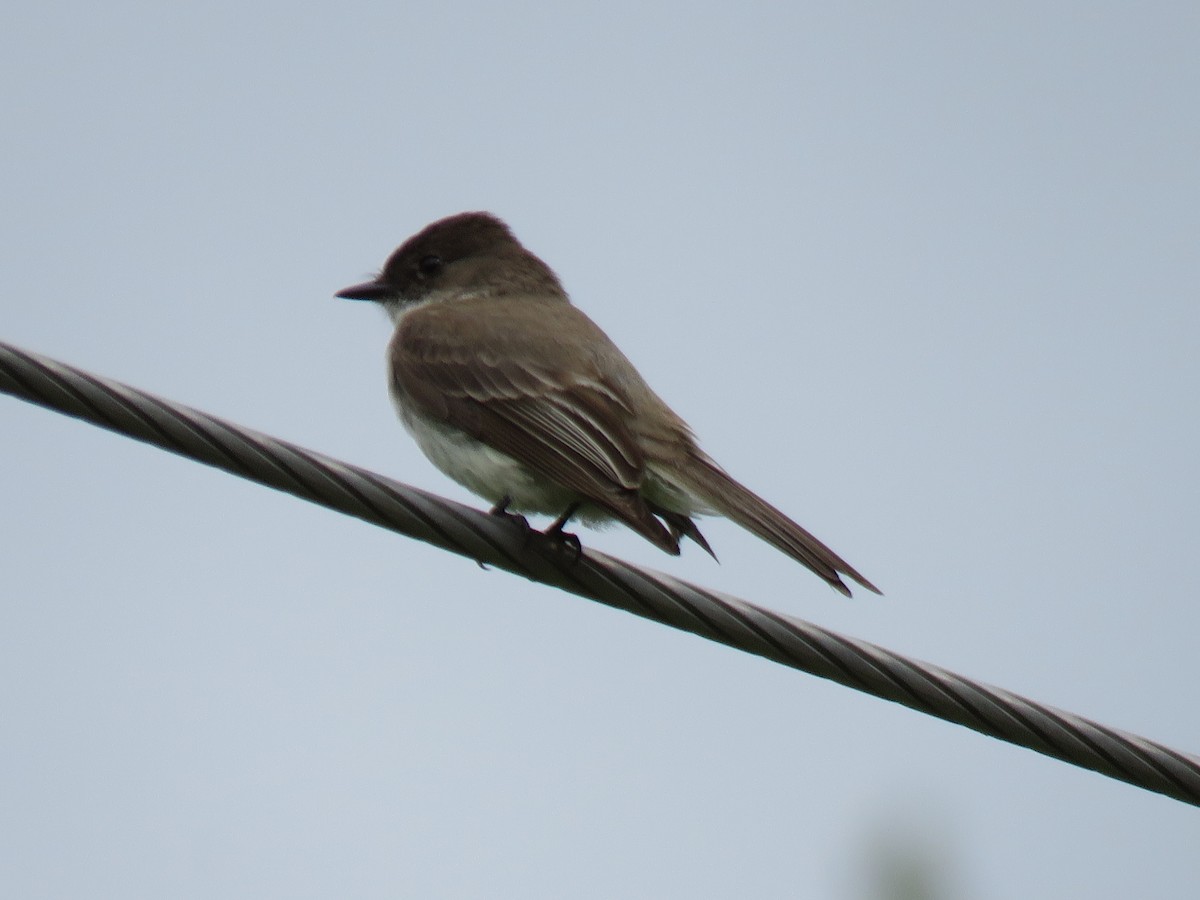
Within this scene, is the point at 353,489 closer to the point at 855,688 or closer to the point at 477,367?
the point at 855,688

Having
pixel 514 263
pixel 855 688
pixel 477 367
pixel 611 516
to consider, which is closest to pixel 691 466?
pixel 611 516

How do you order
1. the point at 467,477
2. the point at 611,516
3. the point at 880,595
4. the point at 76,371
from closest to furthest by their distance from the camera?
the point at 76,371, the point at 880,595, the point at 611,516, the point at 467,477

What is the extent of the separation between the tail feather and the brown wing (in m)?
0.21

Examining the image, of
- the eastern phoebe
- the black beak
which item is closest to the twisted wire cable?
the eastern phoebe

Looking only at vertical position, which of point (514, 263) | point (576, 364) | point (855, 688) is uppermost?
point (514, 263)

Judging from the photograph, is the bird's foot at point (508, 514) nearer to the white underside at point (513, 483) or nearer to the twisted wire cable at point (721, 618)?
the white underside at point (513, 483)

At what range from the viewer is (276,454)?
339 centimetres

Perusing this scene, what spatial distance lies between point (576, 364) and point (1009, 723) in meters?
2.37

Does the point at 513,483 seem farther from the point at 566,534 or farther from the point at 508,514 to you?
the point at 566,534

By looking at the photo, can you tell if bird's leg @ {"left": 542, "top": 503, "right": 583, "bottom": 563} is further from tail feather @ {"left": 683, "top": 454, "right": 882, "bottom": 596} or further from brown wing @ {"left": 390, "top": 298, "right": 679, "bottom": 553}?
tail feather @ {"left": 683, "top": 454, "right": 882, "bottom": 596}

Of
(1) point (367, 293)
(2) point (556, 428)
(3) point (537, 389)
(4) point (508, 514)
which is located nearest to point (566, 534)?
(4) point (508, 514)

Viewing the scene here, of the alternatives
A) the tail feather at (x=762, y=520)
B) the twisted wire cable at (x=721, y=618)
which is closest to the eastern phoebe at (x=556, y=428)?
the tail feather at (x=762, y=520)

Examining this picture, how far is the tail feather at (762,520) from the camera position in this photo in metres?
4.49

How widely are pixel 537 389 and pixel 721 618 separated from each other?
1.89 m
